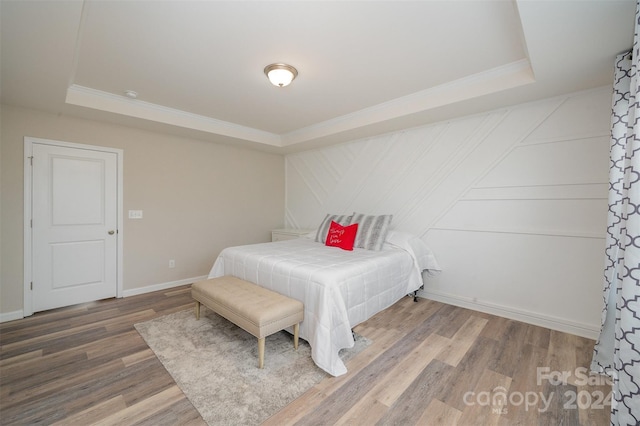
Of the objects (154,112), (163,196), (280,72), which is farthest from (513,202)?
(163,196)

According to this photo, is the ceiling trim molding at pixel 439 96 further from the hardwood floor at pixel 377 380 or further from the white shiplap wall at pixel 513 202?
the hardwood floor at pixel 377 380

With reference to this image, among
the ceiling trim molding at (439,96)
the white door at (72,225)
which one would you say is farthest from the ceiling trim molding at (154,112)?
the ceiling trim molding at (439,96)

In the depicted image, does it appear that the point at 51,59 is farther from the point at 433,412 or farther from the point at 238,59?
the point at 433,412

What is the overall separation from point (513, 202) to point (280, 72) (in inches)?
108

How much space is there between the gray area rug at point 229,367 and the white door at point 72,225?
4.26 ft

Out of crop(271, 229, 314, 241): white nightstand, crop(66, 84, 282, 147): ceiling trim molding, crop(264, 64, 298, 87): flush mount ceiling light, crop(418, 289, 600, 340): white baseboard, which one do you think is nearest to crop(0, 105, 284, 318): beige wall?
crop(271, 229, 314, 241): white nightstand

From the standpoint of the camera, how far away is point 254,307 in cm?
213

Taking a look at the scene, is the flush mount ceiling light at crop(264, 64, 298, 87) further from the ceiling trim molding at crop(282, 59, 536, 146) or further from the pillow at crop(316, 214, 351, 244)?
the pillow at crop(316, 214, 351, 244)

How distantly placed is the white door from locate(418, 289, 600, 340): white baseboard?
13.9 ft

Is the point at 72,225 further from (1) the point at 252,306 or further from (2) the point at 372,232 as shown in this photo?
(2) the point at 372,232

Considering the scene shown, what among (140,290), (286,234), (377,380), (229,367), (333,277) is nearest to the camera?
(377,380)

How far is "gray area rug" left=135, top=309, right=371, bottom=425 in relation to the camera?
65.6 inches

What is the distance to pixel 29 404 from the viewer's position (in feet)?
5.52

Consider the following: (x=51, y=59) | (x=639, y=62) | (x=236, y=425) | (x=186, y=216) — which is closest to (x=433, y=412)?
(x=236, y=425)
